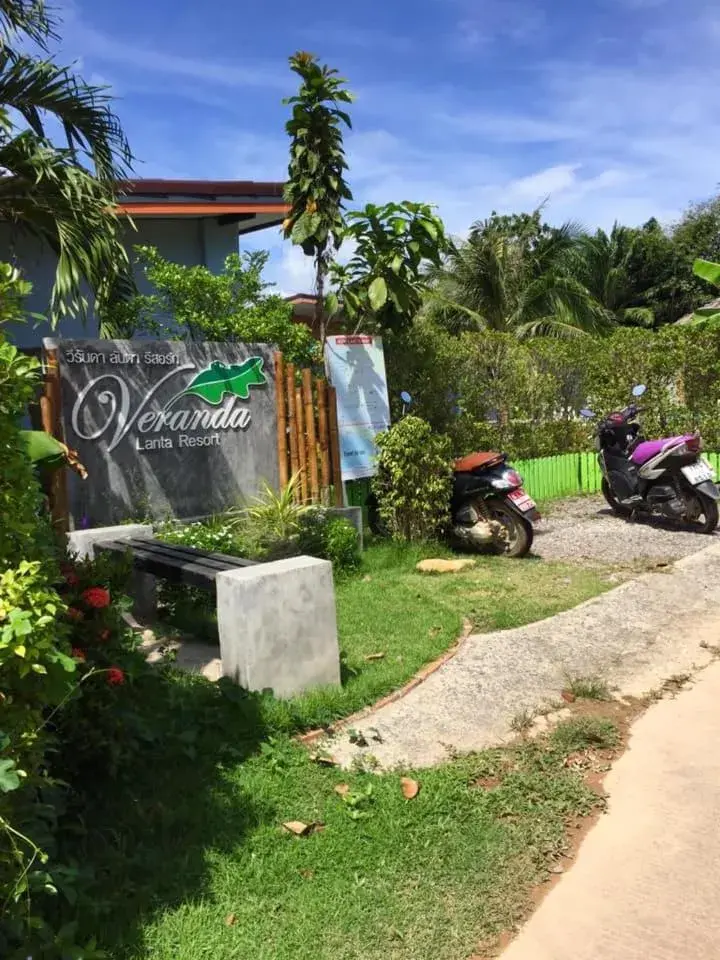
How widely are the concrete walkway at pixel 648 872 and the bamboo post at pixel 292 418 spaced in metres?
4.64

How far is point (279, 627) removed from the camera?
4289mm

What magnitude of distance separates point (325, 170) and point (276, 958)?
815cm

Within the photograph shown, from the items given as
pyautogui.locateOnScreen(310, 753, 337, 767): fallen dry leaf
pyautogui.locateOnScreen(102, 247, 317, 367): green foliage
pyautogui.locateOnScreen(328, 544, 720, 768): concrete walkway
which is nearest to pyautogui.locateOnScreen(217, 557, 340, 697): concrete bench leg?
pyautogui.locateOnScreen(328, 544, 720, 768): concrete walkway

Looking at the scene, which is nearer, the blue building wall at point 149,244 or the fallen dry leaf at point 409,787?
the fallen dry leaf at point 409,787

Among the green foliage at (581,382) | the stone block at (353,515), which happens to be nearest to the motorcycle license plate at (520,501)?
the stone block at (353,515)

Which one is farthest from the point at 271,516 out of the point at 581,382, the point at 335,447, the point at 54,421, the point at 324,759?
the point at 581,382

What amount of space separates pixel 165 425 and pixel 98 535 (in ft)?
4.27

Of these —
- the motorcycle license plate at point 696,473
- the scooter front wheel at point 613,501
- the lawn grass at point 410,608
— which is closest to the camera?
the lawn grass at point 410,608

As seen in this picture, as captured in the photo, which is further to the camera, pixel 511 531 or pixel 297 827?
pixel 511 531

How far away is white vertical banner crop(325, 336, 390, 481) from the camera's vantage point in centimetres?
826

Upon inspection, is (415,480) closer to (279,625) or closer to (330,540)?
(330,540)

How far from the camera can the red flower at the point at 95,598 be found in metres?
3.40

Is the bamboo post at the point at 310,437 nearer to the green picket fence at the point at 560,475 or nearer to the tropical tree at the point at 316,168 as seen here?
the tropical tree at the point at 316,168

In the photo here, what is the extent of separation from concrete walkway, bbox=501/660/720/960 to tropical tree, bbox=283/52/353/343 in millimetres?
6199
